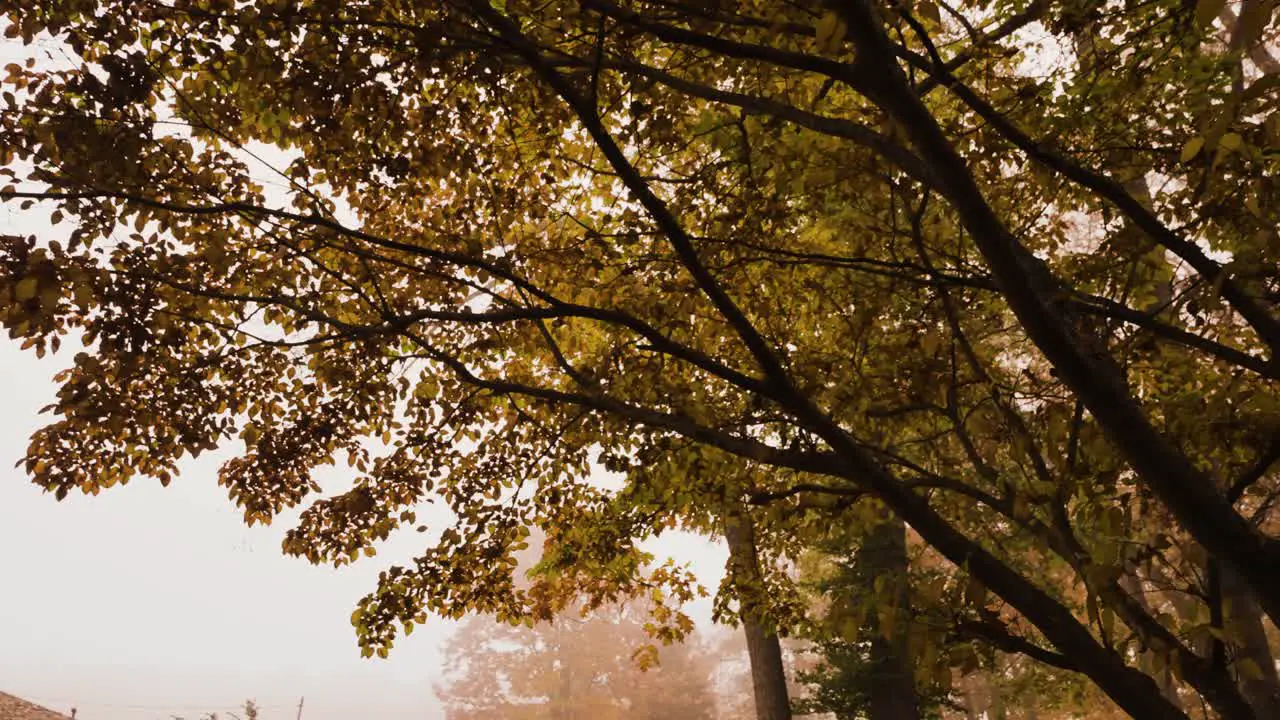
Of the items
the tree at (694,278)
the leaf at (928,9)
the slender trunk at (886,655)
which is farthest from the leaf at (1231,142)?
the slender trunk at (886,655)

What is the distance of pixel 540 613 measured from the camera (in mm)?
8469

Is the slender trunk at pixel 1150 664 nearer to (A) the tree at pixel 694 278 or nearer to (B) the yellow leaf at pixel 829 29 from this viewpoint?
(A) the tree at pixel 694 278

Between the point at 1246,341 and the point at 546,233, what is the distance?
620 cm

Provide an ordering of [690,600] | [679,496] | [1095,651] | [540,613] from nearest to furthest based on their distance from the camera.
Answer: [1095,651] < [679,496] < [540,613] < [690,600]

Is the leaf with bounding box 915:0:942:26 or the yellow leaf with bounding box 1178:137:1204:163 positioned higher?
the leaf with bounding box 915:0:942:26

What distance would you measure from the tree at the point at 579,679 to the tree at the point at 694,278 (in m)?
30.9

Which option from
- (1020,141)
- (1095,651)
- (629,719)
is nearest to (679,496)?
(1095,651)

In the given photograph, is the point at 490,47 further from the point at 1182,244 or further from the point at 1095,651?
the point at 1095,651

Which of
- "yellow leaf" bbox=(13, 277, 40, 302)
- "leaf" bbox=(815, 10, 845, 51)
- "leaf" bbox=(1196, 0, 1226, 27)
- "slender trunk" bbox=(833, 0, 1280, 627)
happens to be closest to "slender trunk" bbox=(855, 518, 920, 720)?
"slender trunk" bbox=(833, 0, 1280, 627)

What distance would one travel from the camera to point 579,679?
38.4m

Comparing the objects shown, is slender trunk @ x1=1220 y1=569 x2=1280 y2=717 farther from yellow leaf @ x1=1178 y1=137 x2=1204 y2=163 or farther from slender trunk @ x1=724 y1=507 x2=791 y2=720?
slender trunk @ x1=724 y1=507 x2=791 y2=720

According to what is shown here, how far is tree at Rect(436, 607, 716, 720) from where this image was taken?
116ft

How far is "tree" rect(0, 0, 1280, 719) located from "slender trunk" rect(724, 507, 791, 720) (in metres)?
1.65

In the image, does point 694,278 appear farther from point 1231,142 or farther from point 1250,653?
point 1250,653
